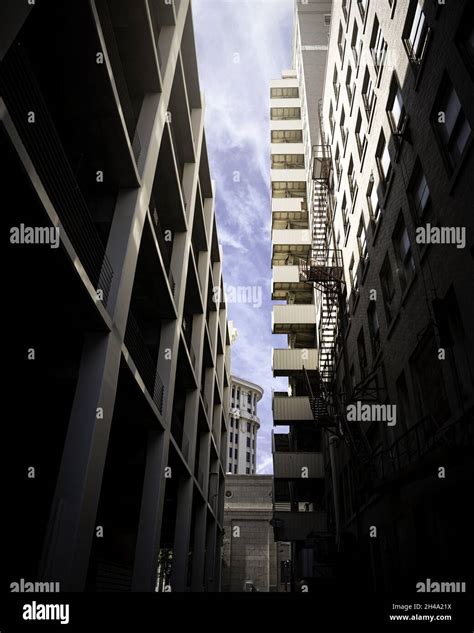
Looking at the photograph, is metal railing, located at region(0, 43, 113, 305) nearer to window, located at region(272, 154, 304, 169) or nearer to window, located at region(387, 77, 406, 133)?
window, located at region(387, 77, 406, 133)

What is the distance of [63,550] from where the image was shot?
24.7ft

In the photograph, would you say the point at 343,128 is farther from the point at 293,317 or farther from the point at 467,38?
the point at 467,38

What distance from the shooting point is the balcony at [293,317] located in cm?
3153

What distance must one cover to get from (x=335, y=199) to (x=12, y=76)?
2043 centimetres

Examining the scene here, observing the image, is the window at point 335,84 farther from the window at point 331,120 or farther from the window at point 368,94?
the window at point 368,94

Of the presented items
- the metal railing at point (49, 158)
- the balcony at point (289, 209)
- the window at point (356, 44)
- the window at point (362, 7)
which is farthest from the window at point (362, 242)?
the balcony at point (289, 209)

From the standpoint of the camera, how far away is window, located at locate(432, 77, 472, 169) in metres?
9.59

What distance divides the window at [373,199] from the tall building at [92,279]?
7.33 m

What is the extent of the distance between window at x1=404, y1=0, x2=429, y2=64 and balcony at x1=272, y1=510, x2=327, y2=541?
23444mm

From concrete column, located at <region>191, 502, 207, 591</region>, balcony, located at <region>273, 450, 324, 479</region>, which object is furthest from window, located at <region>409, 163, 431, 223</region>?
balcony, located at <region>273, 450, 324, 479</region>

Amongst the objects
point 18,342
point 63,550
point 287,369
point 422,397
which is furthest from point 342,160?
point 63,550

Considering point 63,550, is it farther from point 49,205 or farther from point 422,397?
point 422,397

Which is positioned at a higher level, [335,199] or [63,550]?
[335,199]

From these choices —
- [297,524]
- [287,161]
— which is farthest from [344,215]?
[287,161]
